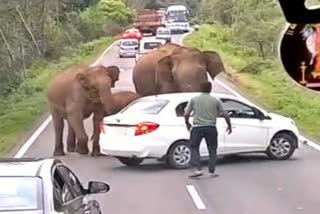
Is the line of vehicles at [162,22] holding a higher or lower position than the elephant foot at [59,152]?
lower

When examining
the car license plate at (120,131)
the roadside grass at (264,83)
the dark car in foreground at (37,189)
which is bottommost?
the roadside grass at (264,83)

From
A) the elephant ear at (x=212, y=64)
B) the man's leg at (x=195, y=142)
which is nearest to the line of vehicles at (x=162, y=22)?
the elephant ear at (x=212, y=64)

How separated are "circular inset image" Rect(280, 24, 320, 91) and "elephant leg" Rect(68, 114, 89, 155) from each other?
52.3ft

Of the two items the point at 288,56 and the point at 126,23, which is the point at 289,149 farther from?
the point at 126,23

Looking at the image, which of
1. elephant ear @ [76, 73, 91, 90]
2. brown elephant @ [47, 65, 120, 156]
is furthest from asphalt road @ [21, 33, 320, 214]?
elephant ear @ [76, 73, 91, 90]

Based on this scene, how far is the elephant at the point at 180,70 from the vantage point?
2698 centimetres

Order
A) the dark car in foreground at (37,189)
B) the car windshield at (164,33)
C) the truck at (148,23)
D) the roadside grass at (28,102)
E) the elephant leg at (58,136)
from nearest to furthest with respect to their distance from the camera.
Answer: the dark car in foreground at (37,189)
the elephant leg at (58,136)
the roadside grass at (28,102)
the car windshield at (164,33)
the truck at (148,23)

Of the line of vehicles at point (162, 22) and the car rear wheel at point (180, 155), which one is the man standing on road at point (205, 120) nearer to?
the car rear wheel at point (180, 155)

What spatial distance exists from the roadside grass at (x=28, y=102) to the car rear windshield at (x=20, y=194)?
48.7ft

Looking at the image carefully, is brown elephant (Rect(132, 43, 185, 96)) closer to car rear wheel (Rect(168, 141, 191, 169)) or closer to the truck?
car rear wheel (Rect(168, 141, 191, 169))

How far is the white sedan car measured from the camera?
1955 centimetres

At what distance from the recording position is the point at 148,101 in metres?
20.9

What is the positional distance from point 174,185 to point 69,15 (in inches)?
2114

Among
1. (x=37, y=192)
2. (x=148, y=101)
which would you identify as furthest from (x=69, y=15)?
(x=37, y=192)
